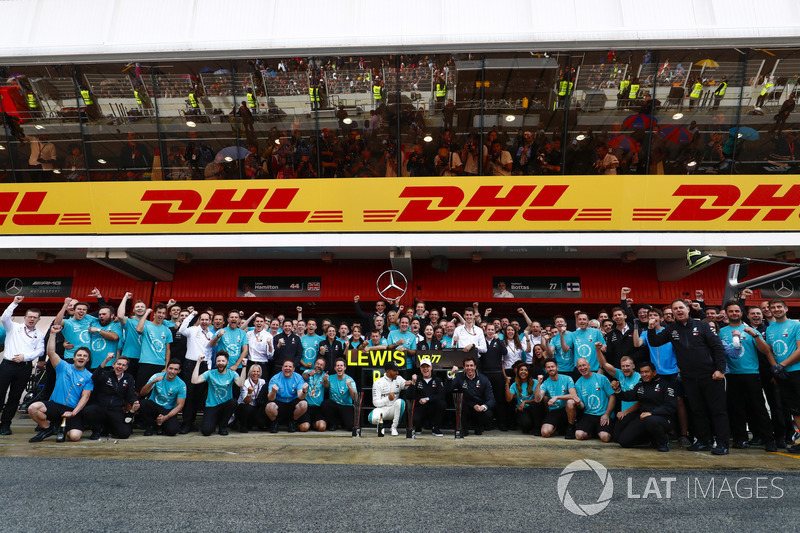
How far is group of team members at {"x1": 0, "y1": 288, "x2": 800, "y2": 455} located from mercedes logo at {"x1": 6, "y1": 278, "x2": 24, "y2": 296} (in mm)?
9605

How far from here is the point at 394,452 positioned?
6.52 meters

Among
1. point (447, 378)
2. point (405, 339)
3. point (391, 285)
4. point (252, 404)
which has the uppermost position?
point (391, 285)

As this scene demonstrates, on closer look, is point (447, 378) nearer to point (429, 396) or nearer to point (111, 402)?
point (429, 396)

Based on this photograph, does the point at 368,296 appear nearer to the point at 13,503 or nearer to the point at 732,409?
the point at 732,409

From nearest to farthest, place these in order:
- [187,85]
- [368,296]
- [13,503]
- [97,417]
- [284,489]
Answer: [13,503], [284,489], [97,417], [187,85], [368,296]

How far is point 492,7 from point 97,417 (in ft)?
40.5

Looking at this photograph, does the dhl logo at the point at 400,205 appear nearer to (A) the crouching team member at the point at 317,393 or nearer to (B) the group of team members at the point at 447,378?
(B) the group of team members at the point at 447,378

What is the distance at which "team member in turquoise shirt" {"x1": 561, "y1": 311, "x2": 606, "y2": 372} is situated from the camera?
8.77 m

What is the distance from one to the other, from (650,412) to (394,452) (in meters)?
3.64

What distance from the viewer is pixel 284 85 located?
41.9 feet

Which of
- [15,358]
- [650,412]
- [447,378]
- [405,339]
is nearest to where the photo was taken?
[650,412]

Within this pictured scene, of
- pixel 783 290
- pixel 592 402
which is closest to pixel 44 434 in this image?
pixel 592 402

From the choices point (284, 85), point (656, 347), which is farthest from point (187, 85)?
point (656, 347)

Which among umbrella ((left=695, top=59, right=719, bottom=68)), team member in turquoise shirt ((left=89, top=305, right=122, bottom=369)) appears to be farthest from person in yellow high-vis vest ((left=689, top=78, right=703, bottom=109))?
team member in turquoise shirt ((left=89, top=305, right=122, bottom=369))
